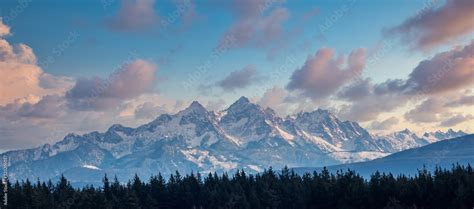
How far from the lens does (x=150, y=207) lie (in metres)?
189

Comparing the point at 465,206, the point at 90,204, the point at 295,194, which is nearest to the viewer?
the point at 465,206

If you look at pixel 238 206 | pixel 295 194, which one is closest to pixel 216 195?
pixel 238 206

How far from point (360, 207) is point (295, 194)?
79.0ft

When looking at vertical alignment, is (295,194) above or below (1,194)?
below

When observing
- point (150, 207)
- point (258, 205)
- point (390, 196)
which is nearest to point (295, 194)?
point (258, 205)

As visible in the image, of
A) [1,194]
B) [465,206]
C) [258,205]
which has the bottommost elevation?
[465,206]

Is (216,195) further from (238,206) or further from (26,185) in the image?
(26,185)

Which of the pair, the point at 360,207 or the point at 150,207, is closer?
the point at 360,207

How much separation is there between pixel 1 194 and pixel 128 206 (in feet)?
128

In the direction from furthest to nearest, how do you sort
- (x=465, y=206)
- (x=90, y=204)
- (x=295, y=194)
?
(x=295, y=194)
(x=90, y=204)
(x=465, y=206)

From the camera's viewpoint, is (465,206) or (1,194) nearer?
(465,206)

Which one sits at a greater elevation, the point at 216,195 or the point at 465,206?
the point at 216,195

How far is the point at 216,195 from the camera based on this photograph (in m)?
199

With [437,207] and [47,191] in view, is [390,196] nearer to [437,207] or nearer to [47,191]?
[437,207]
